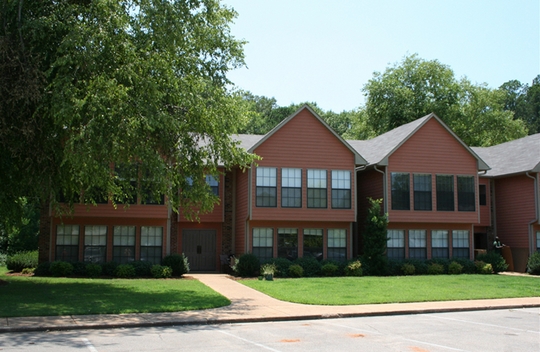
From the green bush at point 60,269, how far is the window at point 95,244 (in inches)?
73.8

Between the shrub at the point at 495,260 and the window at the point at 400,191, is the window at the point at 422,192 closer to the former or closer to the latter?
the window at the point at 400,191

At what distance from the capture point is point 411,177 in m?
29.4

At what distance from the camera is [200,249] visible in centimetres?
2964

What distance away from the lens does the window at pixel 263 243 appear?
27781mm

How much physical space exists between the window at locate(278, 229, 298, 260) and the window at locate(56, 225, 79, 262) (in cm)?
975

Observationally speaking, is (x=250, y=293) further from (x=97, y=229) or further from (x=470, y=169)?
(x=470, y=169)

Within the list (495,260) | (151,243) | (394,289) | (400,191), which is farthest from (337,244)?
(151,243)

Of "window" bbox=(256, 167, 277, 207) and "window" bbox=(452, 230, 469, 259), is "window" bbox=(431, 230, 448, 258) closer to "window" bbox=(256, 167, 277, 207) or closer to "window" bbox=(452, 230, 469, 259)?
"window" bbox=(452, 230, 469, 259)

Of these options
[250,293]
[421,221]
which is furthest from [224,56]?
[421,221]

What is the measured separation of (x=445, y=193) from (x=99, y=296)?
1910 cm

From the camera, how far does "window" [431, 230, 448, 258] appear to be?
1183 inches

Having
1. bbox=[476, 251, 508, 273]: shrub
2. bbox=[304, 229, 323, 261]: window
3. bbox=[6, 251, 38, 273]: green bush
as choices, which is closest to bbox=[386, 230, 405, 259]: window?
bbox=[304, 229, 323, 261]: window

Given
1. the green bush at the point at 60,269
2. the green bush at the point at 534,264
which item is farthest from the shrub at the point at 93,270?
the green bush at the point at 534,264

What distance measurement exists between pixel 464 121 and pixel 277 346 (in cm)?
4730
